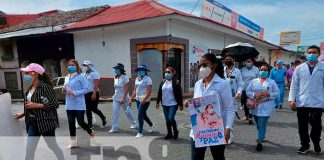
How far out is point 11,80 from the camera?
22.2 m

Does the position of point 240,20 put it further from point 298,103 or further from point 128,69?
point 298,103

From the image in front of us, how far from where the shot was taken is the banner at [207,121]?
313 cm

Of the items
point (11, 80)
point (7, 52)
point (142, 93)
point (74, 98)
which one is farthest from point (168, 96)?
point (11, 80)

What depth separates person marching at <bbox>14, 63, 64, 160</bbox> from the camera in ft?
13.0

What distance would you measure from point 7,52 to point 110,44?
10.5 m

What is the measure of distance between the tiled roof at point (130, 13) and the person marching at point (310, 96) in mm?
9269

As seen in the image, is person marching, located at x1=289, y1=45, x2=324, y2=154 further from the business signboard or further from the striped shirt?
the business signboard

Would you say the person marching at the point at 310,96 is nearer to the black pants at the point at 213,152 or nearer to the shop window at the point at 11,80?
the black pants at the point at 213,152

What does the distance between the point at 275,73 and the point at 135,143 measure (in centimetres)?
632

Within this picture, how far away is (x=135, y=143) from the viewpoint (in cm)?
591

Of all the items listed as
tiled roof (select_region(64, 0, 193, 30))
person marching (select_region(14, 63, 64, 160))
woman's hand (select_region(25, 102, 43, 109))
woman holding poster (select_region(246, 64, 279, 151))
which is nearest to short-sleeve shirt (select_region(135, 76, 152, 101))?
woman holding poster (select_region(246, 64, 279, 151))

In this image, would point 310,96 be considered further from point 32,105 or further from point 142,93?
point 32,105

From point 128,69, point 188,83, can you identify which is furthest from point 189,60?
point 128,69

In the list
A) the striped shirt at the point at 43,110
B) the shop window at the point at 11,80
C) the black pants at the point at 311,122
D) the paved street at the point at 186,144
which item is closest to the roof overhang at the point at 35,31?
the shop window at the point at 11,80
